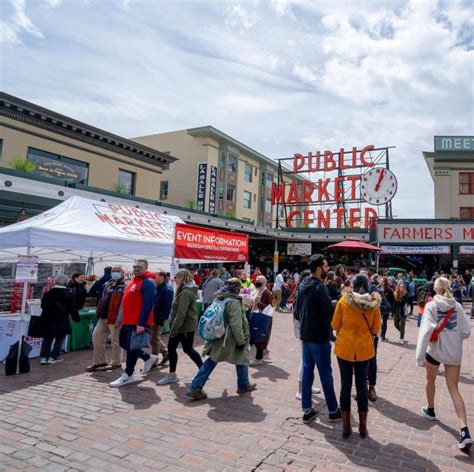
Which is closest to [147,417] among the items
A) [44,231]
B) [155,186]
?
[44,231]

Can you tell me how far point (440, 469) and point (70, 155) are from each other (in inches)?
919

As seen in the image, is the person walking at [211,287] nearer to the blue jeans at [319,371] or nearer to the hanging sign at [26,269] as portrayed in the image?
the hanging sign at [26,269]

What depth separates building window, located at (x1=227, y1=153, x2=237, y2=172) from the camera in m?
40.9

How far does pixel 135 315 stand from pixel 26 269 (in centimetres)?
246

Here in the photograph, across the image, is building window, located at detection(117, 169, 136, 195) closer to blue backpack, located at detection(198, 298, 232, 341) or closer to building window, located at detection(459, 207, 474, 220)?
blue backpack, located at detection(198, 298, 232, 341)

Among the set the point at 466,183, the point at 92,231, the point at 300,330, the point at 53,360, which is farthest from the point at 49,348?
the point at 466,183

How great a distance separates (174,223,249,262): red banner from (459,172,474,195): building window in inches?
1242

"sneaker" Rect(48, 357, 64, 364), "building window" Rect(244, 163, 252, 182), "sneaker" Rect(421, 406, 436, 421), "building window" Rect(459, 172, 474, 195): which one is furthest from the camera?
"building window" Rect(244, 163, 252, 182)

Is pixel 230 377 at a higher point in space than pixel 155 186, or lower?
lower

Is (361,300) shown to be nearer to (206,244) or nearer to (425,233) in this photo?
(206,244)

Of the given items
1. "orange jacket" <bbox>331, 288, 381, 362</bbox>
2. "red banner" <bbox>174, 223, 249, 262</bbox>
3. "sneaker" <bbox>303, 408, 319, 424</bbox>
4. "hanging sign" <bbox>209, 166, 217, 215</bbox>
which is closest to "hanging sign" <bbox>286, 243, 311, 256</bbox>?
"hanging sign" <bbox>209, 166, 217, 215</bbox>

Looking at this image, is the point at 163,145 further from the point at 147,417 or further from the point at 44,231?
the point at 147,417

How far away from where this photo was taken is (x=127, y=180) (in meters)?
26.8

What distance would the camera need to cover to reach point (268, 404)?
5.38 metres
